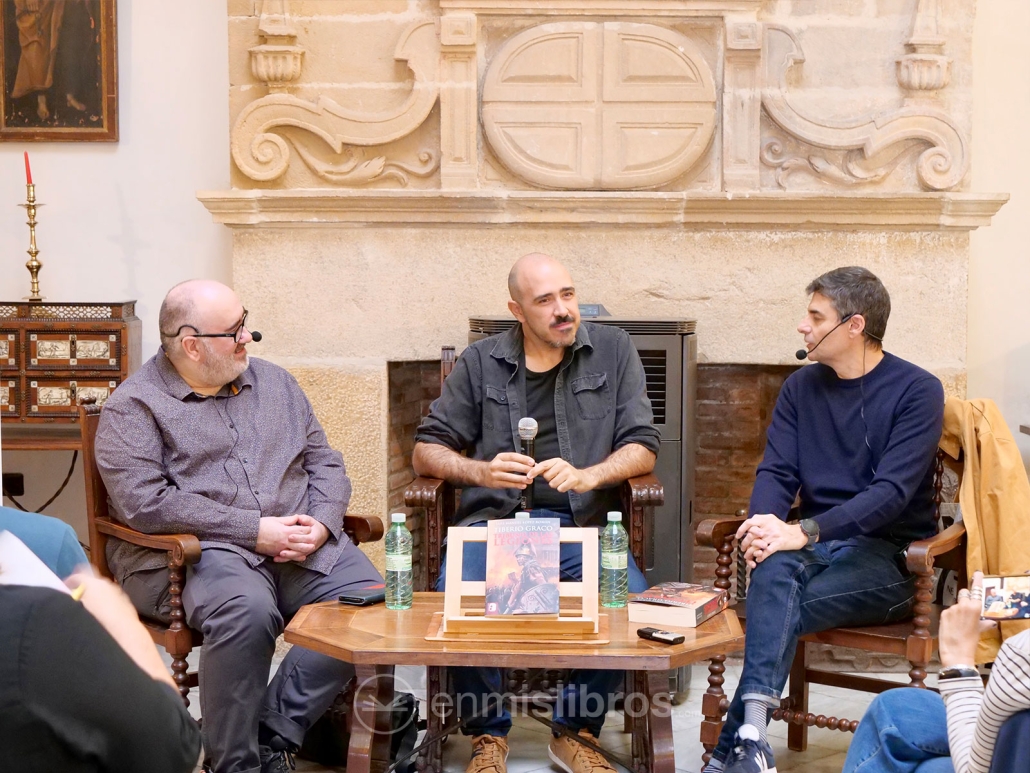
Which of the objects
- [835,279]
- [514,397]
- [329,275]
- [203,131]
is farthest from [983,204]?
[203,131]

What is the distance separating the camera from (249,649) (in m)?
2.98

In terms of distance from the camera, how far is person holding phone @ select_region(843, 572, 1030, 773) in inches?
63.7

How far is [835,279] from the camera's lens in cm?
338

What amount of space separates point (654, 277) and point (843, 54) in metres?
1.04

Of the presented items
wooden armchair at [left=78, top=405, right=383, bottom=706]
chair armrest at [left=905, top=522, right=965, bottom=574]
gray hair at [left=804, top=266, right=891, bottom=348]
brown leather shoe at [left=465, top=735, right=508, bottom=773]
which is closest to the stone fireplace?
gray hair at [left=804, top=266, right=891, bottom=348]

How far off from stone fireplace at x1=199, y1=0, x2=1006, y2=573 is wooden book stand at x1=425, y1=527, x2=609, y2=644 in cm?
159

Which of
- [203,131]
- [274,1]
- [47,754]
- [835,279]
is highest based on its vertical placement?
[274,1]

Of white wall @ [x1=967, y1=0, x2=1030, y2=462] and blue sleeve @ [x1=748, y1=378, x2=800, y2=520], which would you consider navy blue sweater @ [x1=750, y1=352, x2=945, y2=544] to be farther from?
white wall @ [x1=967, y1=0, x2=1030, y2=462]

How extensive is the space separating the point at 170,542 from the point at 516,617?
0.99 metres

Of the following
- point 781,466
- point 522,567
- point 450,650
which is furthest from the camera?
point 781,466

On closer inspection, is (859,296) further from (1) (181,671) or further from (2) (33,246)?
(2) (33,246)

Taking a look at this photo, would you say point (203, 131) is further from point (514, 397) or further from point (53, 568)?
point (53, 568)

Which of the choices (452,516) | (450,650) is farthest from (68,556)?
(452,516)

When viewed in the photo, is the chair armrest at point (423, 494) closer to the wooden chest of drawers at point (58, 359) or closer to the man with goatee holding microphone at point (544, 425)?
the man with goatee holding microphone at point (544, 425)
